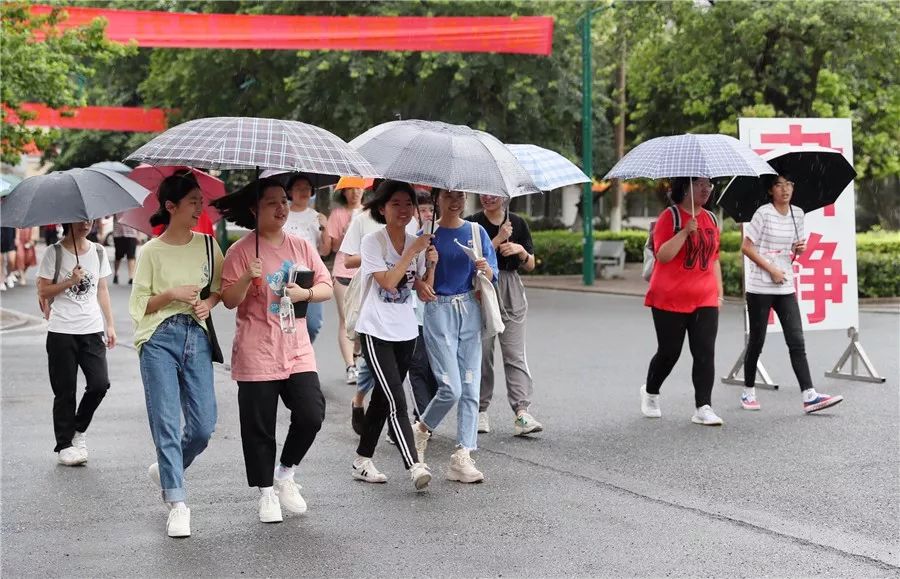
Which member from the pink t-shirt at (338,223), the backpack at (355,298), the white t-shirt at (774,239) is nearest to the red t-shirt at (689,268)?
the white t-shirt at (774,239)

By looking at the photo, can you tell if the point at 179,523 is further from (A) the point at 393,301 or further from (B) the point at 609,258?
(B) the point at 609,258

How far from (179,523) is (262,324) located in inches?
39.0

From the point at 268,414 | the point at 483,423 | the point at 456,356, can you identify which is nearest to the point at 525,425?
the point at 483,423

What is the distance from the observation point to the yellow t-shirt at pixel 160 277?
541cm

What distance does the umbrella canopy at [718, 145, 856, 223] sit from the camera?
894cm

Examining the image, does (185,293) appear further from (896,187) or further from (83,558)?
(896,187)

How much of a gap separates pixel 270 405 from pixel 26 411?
4.40 meters

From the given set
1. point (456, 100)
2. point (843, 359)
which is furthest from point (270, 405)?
point (456, 100)

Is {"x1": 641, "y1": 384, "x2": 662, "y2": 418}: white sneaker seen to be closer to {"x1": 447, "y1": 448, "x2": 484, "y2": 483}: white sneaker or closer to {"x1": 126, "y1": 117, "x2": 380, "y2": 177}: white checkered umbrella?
{"x1": 447, "y1": 448, "x2": 484, "y2": 483}: white sneaker

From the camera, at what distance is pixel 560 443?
7.67 metres

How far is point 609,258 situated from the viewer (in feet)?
88.1

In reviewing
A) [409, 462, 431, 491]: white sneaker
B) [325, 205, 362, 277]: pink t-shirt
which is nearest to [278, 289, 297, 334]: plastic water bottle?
[409, 462, 431, 491]: white sneaker

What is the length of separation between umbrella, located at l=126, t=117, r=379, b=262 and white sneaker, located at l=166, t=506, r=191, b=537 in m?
1.62

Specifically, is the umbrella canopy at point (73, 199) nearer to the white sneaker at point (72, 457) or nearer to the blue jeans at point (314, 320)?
the white sneaker at point (72, 457)
